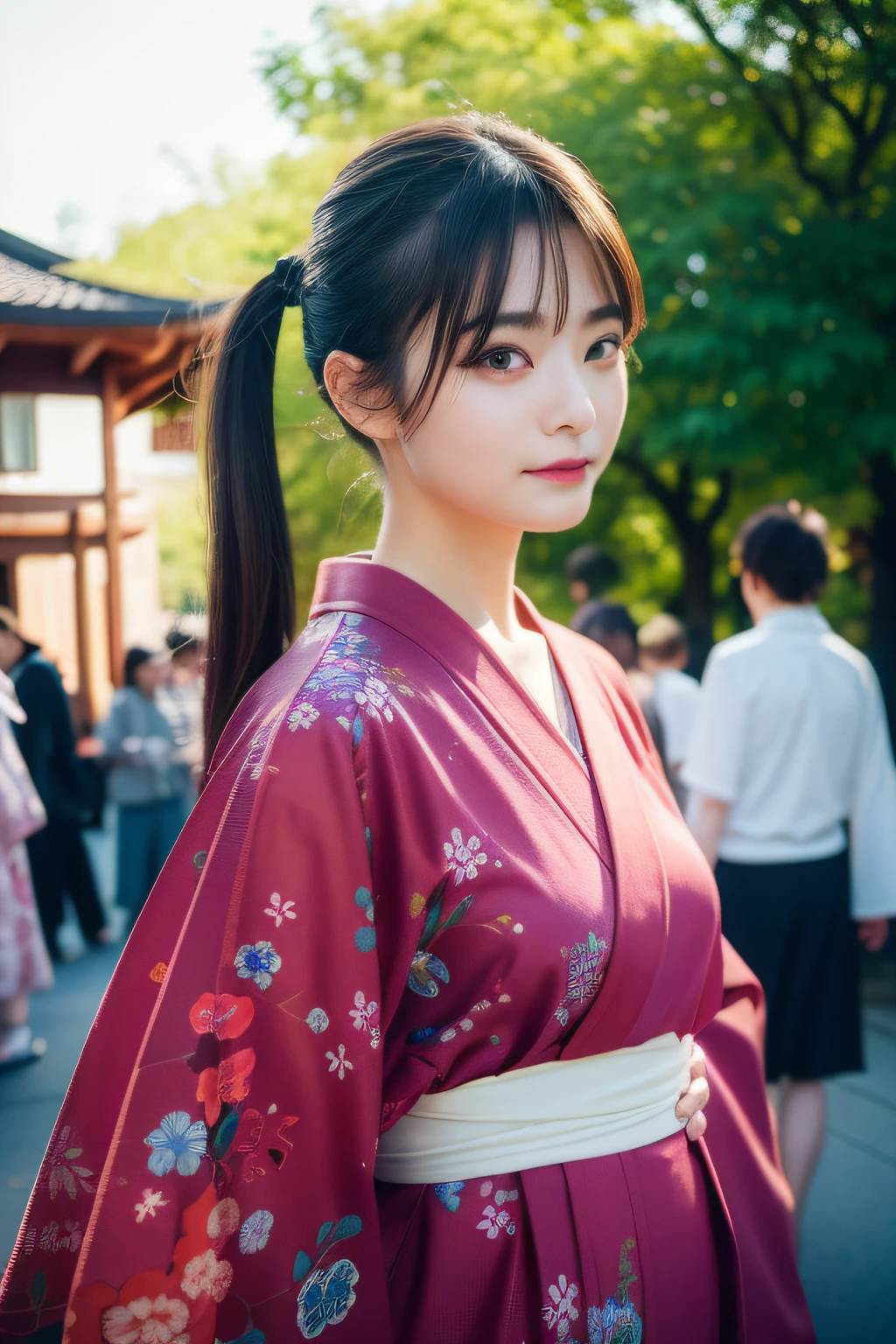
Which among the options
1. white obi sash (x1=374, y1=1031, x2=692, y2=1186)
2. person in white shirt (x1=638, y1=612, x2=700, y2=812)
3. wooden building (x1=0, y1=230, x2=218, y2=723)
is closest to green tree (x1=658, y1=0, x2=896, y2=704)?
person in white shirt (x1=638, y1=612, x2=700, y2=812)

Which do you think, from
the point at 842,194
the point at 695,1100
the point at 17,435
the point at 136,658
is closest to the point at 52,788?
the point at 136,658

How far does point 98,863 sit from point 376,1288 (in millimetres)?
7702

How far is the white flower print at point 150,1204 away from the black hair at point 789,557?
97.4 inches

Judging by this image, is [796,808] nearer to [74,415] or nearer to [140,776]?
[74,415]

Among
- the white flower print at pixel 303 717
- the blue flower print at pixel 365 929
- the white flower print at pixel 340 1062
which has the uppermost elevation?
the white flower print at pixel 303 717

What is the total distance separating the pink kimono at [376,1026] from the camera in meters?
1.02

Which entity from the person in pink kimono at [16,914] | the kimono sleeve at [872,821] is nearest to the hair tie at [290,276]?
the kimono sleeve at [872,821]

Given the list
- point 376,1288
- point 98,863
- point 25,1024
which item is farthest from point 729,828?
point 98,863

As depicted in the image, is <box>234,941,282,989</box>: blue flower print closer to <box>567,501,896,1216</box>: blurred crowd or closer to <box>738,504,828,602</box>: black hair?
<box>567,501,896,1216</box>: blurred crowd

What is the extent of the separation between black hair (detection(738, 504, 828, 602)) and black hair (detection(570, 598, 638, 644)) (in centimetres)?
116

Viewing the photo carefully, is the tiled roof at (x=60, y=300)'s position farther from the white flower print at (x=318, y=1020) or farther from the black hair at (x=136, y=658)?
the black hair at (x=136, y=658)

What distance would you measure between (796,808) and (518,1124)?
1936 mm

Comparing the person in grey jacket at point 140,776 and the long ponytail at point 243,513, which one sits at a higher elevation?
the long ponytail at point 243,513

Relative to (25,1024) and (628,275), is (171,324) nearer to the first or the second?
(628,275)
